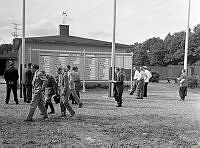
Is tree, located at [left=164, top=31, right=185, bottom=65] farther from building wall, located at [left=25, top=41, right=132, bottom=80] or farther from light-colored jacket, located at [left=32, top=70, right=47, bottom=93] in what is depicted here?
light-colored jacket, located at [left=32, top=70, right=47, bottom=93]


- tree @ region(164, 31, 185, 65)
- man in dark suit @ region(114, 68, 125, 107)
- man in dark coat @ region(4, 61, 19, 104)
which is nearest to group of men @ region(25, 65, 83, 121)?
man in dark coat @ region(4, 61, 19, 104)

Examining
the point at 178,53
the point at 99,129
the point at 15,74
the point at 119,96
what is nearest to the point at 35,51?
the point at 15,74

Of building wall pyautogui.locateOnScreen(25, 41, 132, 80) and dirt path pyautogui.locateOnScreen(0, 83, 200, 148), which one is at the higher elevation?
building wall pyautogui.locateOnScreen(25, 41, 132, 80)

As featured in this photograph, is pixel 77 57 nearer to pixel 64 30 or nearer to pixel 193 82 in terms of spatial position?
pixel 64 30

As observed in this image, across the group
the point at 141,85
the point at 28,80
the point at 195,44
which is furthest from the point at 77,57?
the point at 195,44

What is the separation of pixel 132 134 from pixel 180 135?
48.8 inches

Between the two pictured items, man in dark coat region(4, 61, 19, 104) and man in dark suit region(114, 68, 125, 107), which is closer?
man in dark coat region(4, 61, 19, 104)

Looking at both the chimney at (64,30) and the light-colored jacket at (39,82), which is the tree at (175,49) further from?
the light-colored jacket at (39,82)

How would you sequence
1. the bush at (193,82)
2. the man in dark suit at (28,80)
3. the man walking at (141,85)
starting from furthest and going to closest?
the bush at (193,82)
the man walking at (141,85)
the man in dark suit at (28,80)

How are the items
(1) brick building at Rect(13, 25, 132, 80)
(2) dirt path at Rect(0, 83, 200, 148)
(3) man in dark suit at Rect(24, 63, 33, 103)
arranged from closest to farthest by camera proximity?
(2) dirt path at Rect(0, 83, 200, 148), (3) man in dark suit at Rect(24, 63, 33, 103), (1) brick building at Rect(13, 25, 132, 80)

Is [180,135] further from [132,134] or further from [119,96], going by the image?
[119,96]

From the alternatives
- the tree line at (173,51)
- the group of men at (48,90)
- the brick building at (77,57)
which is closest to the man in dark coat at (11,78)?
the group of men at (48,90)

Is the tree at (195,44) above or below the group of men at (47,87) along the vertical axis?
above

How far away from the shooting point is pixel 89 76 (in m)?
22.1
